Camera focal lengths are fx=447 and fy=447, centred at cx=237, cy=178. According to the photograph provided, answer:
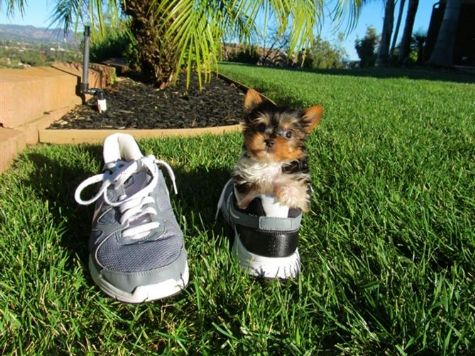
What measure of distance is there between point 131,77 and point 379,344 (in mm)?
6617

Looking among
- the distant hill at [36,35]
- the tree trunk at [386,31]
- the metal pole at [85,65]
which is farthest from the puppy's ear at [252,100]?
the tree trunk at [386,31]

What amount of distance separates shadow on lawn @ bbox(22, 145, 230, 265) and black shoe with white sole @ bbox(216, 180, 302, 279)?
0.38 metres

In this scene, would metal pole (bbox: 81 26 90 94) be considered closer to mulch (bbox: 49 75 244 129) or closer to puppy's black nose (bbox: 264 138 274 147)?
mulch (bbox: 49 75 244 129)

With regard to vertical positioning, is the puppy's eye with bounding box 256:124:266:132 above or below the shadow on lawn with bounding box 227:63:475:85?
below

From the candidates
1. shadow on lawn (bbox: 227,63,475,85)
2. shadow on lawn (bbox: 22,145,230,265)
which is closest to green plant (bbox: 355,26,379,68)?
shadow on lawn (bbox: 227,63,475,85)

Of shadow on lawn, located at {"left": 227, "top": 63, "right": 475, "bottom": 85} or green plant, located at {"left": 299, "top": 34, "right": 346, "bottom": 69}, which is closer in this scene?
shadow on lawn, located at {"left": 227, "top": 63, "right": 475, "bottom": 85}

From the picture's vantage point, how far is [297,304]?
1485mm

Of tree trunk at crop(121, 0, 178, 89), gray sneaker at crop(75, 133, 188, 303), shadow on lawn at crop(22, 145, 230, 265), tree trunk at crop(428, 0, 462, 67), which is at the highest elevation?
tree trunk at crop(428, 0, 462, 67)

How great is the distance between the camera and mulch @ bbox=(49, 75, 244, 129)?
466 centimetres

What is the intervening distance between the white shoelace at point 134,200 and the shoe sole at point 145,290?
0.70 ft

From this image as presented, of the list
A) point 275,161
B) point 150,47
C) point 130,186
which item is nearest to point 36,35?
point 150,47

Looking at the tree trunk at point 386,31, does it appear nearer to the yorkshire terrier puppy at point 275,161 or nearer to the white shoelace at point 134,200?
the yorkshire terrier puppy at point 275,161

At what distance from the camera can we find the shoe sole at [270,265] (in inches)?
68.1

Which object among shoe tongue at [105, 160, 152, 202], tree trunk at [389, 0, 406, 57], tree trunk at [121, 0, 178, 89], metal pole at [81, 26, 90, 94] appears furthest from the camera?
tree trunk at [389, 0, 406, 57]
